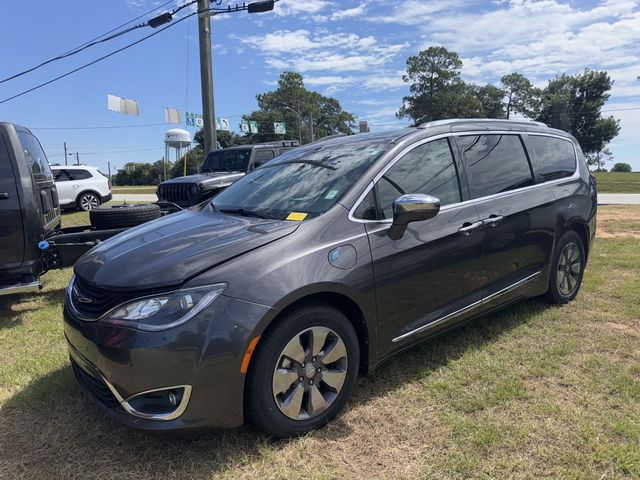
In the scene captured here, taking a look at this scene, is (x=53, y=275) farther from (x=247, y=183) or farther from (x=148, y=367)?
(x=148, y=367)

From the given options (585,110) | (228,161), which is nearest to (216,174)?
(228,161)

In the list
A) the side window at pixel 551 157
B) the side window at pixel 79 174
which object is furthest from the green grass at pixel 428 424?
the side window at pixel 79 174

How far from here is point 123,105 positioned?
19.1 metres

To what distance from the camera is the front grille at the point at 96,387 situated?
8.12 ft

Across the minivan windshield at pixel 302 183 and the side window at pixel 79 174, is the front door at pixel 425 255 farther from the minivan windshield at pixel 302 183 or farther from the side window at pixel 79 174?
the side window at pixel 79 174

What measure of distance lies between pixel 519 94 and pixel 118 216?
224 ft

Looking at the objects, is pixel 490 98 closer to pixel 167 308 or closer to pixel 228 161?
pixel 228 161

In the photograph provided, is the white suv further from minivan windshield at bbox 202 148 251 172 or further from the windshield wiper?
the windshield wiper

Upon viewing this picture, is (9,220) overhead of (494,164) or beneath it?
beneath

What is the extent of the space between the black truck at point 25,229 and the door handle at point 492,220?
3.85 meters

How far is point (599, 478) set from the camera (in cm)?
227

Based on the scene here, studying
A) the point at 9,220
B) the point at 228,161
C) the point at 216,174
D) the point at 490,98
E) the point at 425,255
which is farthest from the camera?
the point at 490,98

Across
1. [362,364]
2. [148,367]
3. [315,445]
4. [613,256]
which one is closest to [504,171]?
[362,364]

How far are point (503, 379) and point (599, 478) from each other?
980 mm
